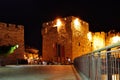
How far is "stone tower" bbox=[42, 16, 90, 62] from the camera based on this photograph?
36438mm

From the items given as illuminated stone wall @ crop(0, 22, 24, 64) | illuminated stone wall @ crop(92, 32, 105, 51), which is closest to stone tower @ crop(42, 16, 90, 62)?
illuminated stone wall @ crop(92, 32, 105, 51)

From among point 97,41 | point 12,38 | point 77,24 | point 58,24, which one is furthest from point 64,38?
→ point 97,41

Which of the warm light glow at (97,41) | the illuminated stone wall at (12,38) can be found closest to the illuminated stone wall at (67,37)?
the warm light glow at (97,41)

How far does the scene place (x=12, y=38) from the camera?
34250 mm

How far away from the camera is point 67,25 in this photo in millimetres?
36812

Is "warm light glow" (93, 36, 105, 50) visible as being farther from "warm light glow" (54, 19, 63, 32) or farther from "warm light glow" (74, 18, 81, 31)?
"warm light glow" (54, 19, 63, 32)

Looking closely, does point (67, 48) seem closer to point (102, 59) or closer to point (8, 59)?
point (8, 59)

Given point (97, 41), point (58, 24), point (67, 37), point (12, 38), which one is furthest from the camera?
point (97, 41)

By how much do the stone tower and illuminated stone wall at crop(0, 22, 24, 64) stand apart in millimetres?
5164

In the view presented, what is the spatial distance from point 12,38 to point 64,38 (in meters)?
7.33

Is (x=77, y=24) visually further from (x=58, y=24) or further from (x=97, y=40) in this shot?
(x=97, y=40)

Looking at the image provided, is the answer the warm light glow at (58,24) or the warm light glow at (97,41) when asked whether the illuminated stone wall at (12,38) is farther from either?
the warm light glow at (97,41)

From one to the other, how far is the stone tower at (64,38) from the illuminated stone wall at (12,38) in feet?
16.9

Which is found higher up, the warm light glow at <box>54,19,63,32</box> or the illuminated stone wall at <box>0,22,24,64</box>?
the warm light glow at <box>54,19,63,32</box>
